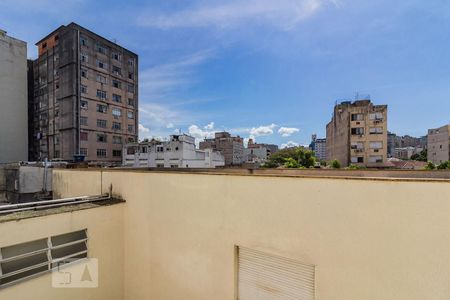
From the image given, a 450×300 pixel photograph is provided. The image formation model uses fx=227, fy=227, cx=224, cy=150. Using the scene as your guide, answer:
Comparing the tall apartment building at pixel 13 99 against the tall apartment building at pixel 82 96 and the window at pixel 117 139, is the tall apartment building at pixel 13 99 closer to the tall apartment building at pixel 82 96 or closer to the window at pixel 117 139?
the tall apartment building at pixel 82 96

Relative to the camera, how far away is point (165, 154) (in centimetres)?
3406

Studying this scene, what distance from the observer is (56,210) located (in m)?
5.28

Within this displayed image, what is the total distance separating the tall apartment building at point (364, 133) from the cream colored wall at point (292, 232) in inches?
1449

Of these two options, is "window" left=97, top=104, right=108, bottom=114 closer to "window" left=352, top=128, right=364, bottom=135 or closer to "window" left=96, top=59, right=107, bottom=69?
"window" left=96, top=59, right=107, bottom=69

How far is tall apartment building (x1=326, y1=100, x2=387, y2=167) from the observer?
3422 centimetres

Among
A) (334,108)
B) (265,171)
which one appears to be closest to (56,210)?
(265,171)

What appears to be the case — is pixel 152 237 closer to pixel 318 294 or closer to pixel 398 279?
pixel 318 294

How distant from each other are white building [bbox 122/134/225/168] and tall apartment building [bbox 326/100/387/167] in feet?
71.0

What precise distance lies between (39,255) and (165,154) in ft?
97.4

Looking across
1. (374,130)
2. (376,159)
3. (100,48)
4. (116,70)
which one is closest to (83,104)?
(116,70)

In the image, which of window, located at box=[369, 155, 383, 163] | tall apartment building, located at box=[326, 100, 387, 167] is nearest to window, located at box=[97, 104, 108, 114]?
tall apartment building, located at box=[326, 100, 387, 167]

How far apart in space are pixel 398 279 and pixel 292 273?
1.47 meters

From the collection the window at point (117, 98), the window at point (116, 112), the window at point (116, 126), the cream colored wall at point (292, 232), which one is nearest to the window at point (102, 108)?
the window at point (116, 112)

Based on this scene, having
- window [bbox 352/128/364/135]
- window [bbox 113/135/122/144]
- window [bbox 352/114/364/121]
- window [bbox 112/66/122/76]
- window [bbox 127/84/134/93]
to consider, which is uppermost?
window [bbox 112/66/122/76]
